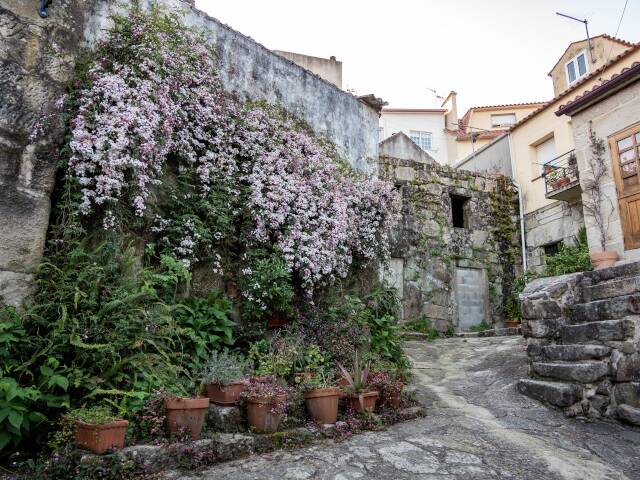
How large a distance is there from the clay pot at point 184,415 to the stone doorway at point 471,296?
29.1 ft

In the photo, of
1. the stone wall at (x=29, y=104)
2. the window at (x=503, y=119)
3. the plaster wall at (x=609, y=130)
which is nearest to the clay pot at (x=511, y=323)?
the plaster wall at (x=609, y=130)

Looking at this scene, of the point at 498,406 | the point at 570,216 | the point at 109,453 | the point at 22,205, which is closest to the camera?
the point at 109,453

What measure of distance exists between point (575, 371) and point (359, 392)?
6.79 feet

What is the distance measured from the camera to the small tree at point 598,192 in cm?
908

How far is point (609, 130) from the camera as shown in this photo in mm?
8969

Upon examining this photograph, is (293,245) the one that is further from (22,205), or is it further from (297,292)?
(22,205)

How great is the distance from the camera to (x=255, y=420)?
136 inches

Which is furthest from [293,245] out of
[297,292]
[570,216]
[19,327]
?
[570,216]

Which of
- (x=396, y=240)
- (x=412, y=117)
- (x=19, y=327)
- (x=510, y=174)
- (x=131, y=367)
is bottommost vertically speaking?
(x=131, y=367)

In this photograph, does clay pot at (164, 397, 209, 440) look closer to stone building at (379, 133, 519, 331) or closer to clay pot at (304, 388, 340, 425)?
clay pot at (304, 388, 340, 425)

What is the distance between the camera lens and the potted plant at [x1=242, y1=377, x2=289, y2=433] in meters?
3.44

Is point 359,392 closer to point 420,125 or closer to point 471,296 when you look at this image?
point 471,296

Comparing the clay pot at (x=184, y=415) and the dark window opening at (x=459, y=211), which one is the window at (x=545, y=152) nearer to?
the dark window opening at (x=459, y=211)

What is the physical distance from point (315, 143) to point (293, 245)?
5.89 feet
